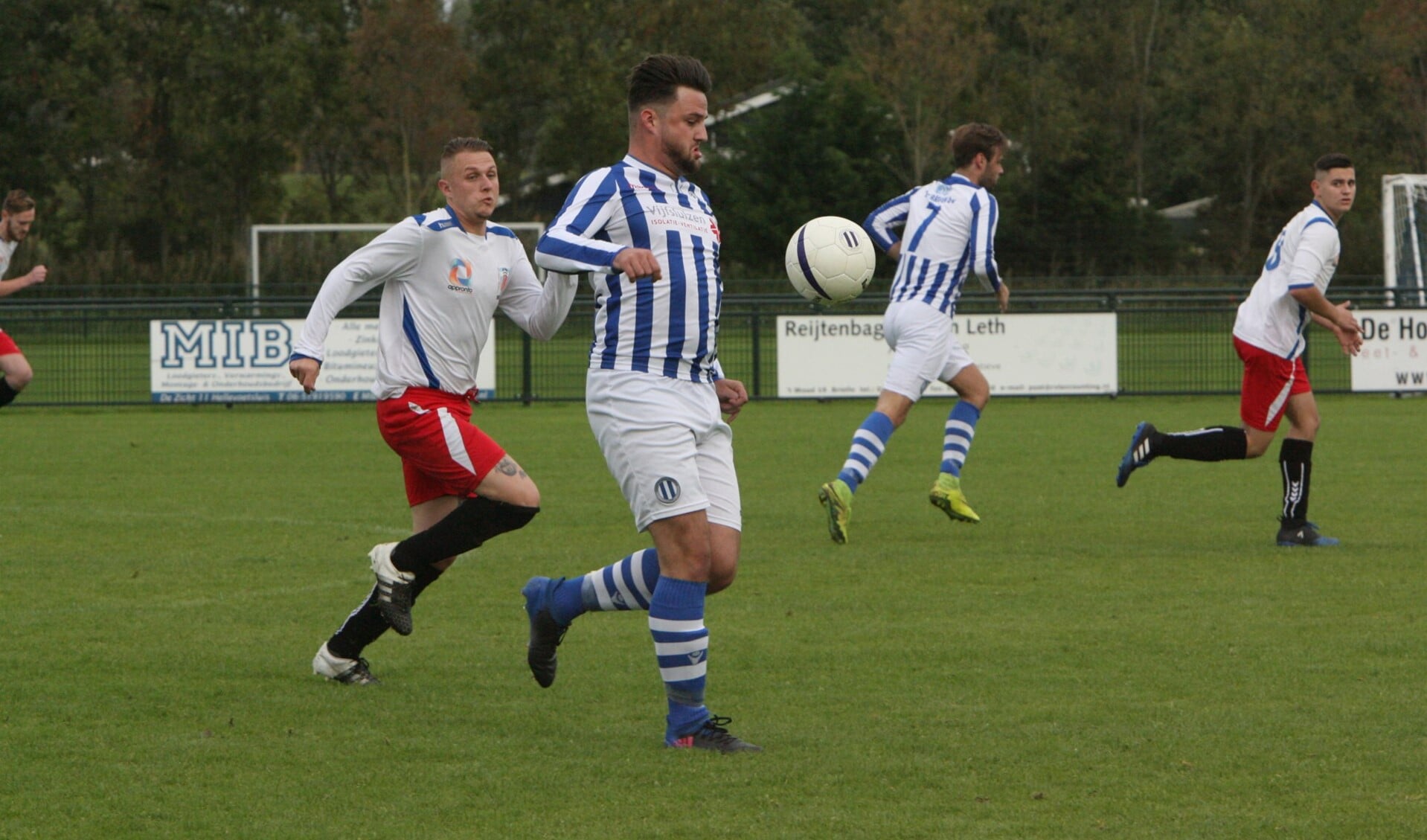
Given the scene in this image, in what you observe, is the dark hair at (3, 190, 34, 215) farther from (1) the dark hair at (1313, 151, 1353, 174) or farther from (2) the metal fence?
(1) the dark hair at (1313, 151, 1353, 174)

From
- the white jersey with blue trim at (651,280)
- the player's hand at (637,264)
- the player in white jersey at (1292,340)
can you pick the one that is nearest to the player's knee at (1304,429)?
the player in white jersey at (1292,340)

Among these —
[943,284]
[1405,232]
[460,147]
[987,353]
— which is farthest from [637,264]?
[1405,232]

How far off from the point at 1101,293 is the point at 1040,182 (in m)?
28.7

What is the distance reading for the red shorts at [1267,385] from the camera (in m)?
9.17

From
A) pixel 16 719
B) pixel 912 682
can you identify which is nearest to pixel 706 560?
pixel 912 682

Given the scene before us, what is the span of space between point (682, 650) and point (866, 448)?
492cm

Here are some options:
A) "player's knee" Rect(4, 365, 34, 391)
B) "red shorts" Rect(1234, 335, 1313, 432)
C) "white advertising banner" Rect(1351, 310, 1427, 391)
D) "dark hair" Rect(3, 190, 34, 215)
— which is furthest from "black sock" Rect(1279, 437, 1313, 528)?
"white advertising banner" Rect(1351, 310, 1427, 391)

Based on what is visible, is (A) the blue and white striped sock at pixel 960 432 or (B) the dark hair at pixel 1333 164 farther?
(A) the blue and white striped sock at pixel 960 432

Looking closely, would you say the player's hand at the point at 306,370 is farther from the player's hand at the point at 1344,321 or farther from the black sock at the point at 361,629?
the player's hand at the point at 1344,321

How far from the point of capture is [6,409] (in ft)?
70.0

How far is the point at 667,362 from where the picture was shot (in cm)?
521

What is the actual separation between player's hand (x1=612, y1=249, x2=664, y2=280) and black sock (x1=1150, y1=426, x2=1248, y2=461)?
5.40 meters

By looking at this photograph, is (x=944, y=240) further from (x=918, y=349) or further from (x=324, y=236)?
(x=324, y=236)

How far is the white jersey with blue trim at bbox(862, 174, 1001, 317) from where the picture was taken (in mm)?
10312
